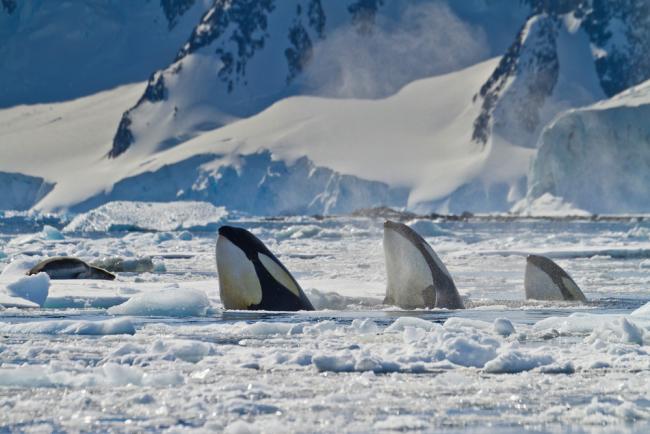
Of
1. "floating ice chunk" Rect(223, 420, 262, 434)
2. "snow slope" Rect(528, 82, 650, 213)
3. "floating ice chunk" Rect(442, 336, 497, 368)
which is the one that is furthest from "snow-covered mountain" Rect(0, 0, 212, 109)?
"floating ice chunk" Rect(223, 420, 262, 434)

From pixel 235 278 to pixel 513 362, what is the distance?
16.0 feet

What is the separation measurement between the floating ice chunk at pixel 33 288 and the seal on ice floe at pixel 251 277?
6.10ft

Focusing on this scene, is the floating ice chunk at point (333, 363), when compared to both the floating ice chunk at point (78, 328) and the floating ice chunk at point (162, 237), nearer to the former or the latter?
the floating ice chunk at point (78, 328)

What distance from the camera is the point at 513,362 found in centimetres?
840

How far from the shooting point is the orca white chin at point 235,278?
41.0 ft

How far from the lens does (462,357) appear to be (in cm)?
873

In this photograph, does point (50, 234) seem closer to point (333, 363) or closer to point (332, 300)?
point (332, 300)

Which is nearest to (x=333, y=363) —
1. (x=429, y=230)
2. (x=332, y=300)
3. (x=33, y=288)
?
(x=332, y=300)

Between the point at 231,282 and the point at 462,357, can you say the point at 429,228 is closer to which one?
the point at 231,282

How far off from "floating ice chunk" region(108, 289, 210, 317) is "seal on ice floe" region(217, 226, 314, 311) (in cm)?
28

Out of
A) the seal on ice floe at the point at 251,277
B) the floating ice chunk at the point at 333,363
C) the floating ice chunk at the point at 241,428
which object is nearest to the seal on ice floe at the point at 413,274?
Answer: the seal on ice floe at the point at 251,277

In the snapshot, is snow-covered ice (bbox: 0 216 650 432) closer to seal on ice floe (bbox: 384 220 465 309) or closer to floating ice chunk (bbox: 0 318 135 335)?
floating ice chunk (bbox: 0 318 135 335)

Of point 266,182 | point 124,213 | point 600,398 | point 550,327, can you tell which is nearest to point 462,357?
point 600,398

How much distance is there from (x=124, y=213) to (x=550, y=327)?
55990 millimetres
